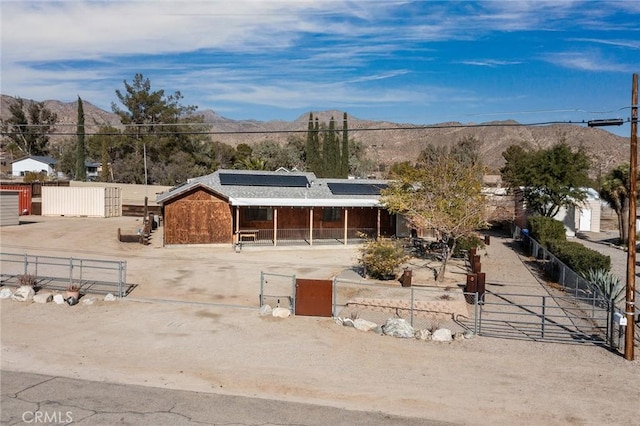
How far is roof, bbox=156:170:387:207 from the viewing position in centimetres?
3341

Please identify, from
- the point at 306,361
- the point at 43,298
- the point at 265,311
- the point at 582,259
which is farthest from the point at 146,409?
the point at 582,259

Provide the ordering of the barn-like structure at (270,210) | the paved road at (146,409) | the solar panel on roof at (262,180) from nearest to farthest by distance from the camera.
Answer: the paved road at (146,409) < the barn-like structure at (270,210) < the solar panel on roof at (262,180)

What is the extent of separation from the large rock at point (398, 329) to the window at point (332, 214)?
21380 millimetres

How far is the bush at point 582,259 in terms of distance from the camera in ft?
74.9

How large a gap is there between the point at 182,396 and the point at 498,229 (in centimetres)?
4464

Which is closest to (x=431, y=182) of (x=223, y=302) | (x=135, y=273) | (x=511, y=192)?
(x=223, y=302)

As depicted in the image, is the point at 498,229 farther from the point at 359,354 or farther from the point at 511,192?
the point at 359,354

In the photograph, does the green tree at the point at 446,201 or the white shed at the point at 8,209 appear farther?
the white shed at the point at 8,209

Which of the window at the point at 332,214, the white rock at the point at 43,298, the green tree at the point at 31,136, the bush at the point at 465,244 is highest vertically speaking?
the green tree at the point at 31,136

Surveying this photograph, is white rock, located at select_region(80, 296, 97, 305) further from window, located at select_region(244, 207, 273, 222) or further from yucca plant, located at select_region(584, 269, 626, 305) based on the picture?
yucca plant, located at select_region(584, 269, 626, 305)

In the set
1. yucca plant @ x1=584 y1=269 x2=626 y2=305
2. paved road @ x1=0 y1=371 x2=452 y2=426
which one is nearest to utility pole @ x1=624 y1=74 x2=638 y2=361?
yucca plant @ x1=584 y1=269 x2=626 y2=305

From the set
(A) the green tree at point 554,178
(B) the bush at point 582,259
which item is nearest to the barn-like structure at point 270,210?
(A) the green tree at point 554,178

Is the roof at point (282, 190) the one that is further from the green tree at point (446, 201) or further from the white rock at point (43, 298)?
the white rock at point (43, 298)

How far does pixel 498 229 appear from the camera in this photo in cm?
5166
